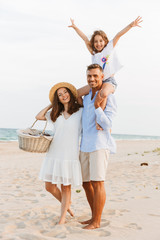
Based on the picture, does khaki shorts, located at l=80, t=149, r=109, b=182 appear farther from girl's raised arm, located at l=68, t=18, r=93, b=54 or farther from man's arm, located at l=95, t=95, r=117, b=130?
girl's raised arm, located at l=68, t=18, r=93, b=54

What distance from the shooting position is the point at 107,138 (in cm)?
420

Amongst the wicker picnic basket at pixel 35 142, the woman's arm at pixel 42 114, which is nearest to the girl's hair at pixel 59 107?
the woman's arm at pixel 42 114

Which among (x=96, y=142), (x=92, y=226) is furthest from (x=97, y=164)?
(x=92, y=226)


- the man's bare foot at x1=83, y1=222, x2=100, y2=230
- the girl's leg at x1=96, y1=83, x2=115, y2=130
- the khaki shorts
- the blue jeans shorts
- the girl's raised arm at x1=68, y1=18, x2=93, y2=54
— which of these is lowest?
the man's bare foot at x1=83, y1=222, x2=100, y2=230

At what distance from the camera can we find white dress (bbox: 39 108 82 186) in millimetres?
4168

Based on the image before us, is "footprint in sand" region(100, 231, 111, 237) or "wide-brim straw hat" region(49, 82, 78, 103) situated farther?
"wide-brim straw hat" region(49, 82, 78, 103)

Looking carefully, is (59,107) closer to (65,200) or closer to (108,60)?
(108,60)

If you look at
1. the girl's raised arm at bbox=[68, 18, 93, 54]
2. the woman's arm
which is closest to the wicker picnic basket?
the woman's arm

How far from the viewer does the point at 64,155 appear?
4.22 m

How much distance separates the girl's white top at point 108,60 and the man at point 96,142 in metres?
0.33

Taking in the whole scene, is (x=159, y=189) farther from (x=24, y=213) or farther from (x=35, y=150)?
(x=35, y=150)

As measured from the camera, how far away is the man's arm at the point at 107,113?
3.94 metres

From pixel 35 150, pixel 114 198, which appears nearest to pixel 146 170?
pixel 114 198

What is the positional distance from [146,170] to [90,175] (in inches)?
248
